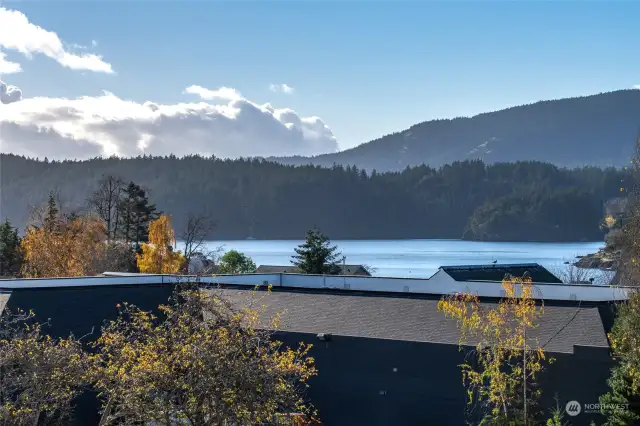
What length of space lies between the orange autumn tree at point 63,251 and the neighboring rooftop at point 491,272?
26.2 metres

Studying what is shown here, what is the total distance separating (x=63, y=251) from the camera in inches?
1997

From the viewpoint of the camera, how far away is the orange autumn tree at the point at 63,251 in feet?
161

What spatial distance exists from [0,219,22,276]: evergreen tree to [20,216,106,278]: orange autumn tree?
1.91 feet

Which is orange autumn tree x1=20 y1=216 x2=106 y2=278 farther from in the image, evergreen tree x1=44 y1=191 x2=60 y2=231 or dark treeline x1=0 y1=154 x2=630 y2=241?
dark treeline x1=0 y1=154 x2=630 y2=241

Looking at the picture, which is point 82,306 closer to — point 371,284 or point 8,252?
point 371,284

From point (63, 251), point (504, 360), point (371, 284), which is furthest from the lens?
point (63, 251)

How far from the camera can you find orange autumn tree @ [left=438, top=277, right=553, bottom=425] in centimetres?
1680

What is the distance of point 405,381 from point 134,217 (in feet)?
158

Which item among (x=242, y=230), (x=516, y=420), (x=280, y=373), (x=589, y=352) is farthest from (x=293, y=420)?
(x=242, y=230)

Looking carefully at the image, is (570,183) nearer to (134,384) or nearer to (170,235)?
(170,235)

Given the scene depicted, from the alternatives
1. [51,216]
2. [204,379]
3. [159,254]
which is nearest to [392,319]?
[204,379]

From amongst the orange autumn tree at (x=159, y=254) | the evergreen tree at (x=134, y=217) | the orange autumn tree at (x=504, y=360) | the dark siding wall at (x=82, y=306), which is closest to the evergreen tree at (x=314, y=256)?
the orange autumn tree at (x=159, y=254)

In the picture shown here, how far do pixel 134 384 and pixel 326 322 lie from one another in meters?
11.7

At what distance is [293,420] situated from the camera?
11672mm
